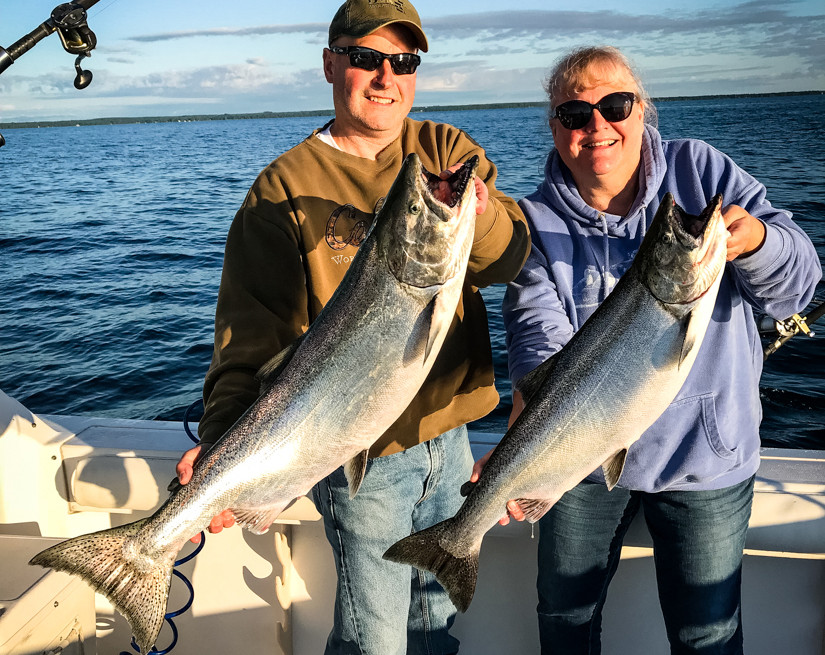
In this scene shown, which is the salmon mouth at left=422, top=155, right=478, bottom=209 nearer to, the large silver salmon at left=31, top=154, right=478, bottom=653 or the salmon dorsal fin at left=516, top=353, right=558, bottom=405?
the large silver salmon at left=31, top=154, right=478, bottom=653

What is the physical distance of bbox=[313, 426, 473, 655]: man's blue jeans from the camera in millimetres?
3285

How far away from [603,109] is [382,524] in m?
2.13

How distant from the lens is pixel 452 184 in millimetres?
2441

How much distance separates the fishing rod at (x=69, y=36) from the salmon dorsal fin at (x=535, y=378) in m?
3.36

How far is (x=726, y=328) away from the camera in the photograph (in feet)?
10.0

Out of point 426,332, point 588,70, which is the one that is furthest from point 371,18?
point 426,332

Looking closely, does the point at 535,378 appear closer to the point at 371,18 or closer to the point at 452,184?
the point at 452,184

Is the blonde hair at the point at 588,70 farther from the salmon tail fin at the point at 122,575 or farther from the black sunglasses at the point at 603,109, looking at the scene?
the salmon tail fin at the point at 122,575

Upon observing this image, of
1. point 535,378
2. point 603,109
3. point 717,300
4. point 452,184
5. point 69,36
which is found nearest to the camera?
point 452,184

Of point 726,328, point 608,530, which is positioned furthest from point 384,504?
point 726,328

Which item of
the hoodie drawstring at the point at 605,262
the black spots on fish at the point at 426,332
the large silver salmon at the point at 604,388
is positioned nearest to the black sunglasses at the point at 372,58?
the hoodie drawstring at the point at 605,262

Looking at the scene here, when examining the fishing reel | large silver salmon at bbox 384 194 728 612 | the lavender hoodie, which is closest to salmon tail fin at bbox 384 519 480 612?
large silver salmon at bbox 384 194 728 612

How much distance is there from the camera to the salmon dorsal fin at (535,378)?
282 centimetres

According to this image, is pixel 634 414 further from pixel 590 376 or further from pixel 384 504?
pixel 384 504
